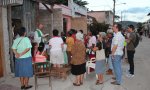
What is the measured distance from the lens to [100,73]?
34.2 ft

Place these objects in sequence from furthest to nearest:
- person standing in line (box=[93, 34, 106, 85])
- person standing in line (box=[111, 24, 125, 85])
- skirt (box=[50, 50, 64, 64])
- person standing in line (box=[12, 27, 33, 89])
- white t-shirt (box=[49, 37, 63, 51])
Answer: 1. skirt (box=[50, 50, 64, 64])
2. white t-shirt (box=[49, 37, 63, 51])
3. person standing in line (box=[93, 34, 106, 85])
4. person standing in line (box=[111, 24, 125, 85])
5. person standing in line (box=[12, 27, 33, 89])

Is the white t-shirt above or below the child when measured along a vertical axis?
above

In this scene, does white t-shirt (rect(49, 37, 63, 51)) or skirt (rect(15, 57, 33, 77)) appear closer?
skirt (rect(15, 57, 33, 77))

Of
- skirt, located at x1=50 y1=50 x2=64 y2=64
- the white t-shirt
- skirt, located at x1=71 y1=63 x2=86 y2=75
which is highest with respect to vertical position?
the white t-shirt

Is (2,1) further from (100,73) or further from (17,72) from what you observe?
(100,73)

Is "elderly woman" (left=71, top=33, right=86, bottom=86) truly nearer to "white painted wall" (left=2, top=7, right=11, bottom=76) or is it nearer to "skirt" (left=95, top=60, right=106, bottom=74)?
"skirt" (left=95, top=60, right=106, bottom=74)

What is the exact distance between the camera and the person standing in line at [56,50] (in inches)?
437

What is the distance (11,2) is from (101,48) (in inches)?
139

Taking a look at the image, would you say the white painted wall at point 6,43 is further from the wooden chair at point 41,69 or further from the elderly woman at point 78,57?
the elderly woman at point 78,57

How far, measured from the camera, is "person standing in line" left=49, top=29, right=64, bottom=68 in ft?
36.4

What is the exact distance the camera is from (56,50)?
11.2 meters

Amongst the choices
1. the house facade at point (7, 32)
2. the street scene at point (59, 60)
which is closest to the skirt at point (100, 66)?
the street scene at point (59, 60)

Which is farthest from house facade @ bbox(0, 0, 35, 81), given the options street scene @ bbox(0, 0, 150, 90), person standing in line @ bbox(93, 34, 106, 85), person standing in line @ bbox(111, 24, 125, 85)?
person standing in line @ bbox(111, 24, 125, 85)

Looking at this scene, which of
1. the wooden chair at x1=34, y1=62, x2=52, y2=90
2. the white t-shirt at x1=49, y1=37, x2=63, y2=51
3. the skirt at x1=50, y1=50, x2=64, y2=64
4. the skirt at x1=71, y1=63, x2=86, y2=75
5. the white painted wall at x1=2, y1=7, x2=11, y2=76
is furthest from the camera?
the white painted wall at x1=2, y1=7, x2=11, y2=76
